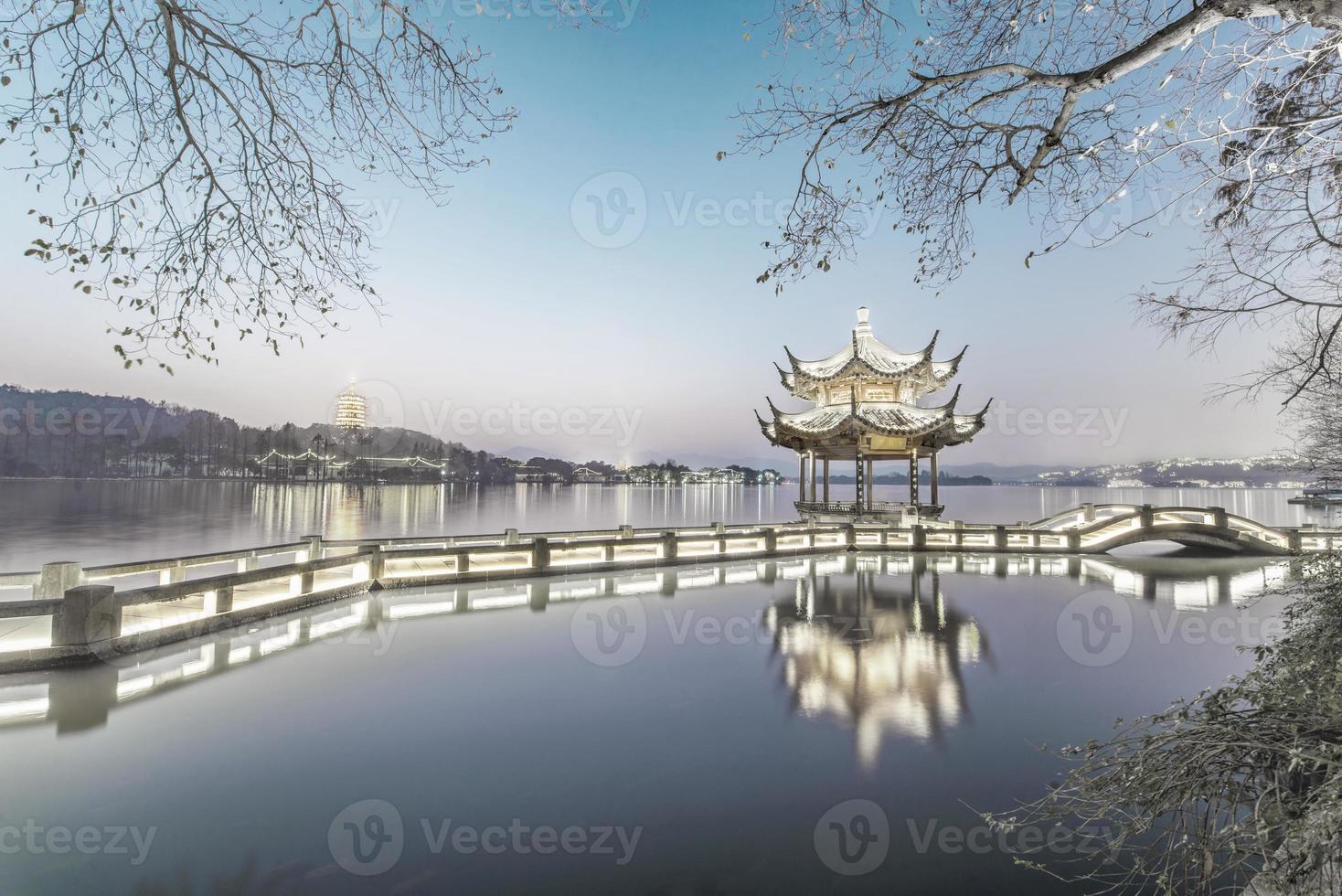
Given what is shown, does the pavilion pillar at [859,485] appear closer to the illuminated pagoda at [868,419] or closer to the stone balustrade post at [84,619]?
the illuminated pagoda at [868,419]

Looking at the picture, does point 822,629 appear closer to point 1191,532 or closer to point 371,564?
point 371,564

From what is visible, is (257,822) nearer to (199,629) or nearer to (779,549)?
(199,629)

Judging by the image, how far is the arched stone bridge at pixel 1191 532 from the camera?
20609mm

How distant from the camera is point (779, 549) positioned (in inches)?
723

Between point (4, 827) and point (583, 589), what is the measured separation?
9060 mm

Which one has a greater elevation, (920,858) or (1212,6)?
(1212,6)

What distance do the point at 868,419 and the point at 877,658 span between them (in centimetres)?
1646

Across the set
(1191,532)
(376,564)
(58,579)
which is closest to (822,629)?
(376,564)

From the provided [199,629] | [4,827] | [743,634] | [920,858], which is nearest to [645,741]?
[920,858]

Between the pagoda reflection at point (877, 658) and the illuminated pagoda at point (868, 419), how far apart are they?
11.1 m

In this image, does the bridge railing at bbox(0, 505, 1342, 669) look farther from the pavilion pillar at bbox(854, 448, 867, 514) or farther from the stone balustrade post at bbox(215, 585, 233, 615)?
the pavilion pillar at bbox(854, 448, 867, 514)

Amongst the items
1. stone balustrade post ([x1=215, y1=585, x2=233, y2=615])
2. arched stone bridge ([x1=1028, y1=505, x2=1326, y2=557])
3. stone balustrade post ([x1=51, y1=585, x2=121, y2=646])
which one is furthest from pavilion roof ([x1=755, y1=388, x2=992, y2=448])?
stone balustrade post ([x1=51, y1=585, x2=121, y2=646])

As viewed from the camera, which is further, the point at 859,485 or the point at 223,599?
the point at 859,485

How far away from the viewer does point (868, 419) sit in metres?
23.0
